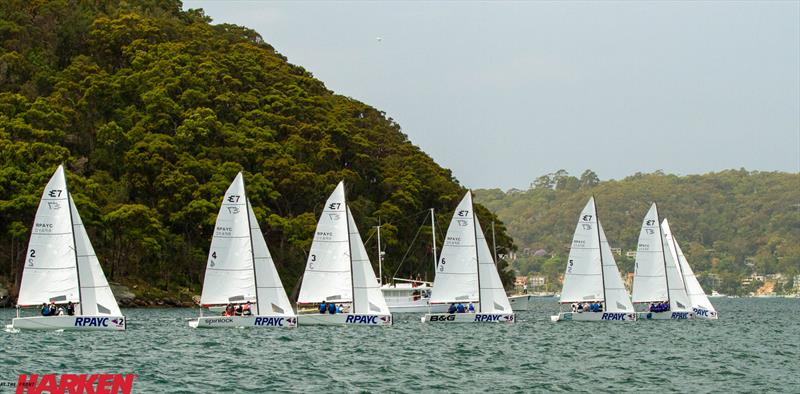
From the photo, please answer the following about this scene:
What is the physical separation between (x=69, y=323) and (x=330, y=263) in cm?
1295

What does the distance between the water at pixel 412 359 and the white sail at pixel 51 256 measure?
188cm

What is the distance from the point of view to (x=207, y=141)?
99.9 m

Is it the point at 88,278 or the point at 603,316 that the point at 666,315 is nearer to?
the point at 603,316

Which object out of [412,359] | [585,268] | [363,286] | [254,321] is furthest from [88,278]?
[585,268]

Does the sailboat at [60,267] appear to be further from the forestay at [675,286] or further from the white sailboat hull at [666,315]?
the forestay at [675,286]

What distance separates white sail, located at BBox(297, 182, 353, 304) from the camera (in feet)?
187

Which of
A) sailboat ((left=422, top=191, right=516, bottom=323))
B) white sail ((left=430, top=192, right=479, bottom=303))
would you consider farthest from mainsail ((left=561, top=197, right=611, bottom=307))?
white sail ((left=430, top=192, right=479, bottom=303))

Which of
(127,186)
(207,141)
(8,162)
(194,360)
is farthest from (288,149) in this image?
(194,360)

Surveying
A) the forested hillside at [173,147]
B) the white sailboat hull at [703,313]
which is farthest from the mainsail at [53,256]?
the white sailboat hull at [703,313]

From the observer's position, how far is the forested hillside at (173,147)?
86500mm

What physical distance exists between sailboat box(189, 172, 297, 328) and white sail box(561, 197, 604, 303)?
723 inches

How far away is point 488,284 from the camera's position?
61531 millimetres

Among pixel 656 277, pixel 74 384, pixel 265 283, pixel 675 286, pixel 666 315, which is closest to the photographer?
pixel 74 384

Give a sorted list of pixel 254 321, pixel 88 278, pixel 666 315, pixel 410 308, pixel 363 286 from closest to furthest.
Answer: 1. pixel 88 278
2. pixel 254 321
3. pixel 363 286
4. pixel 666 315
5. pixel 410 308
